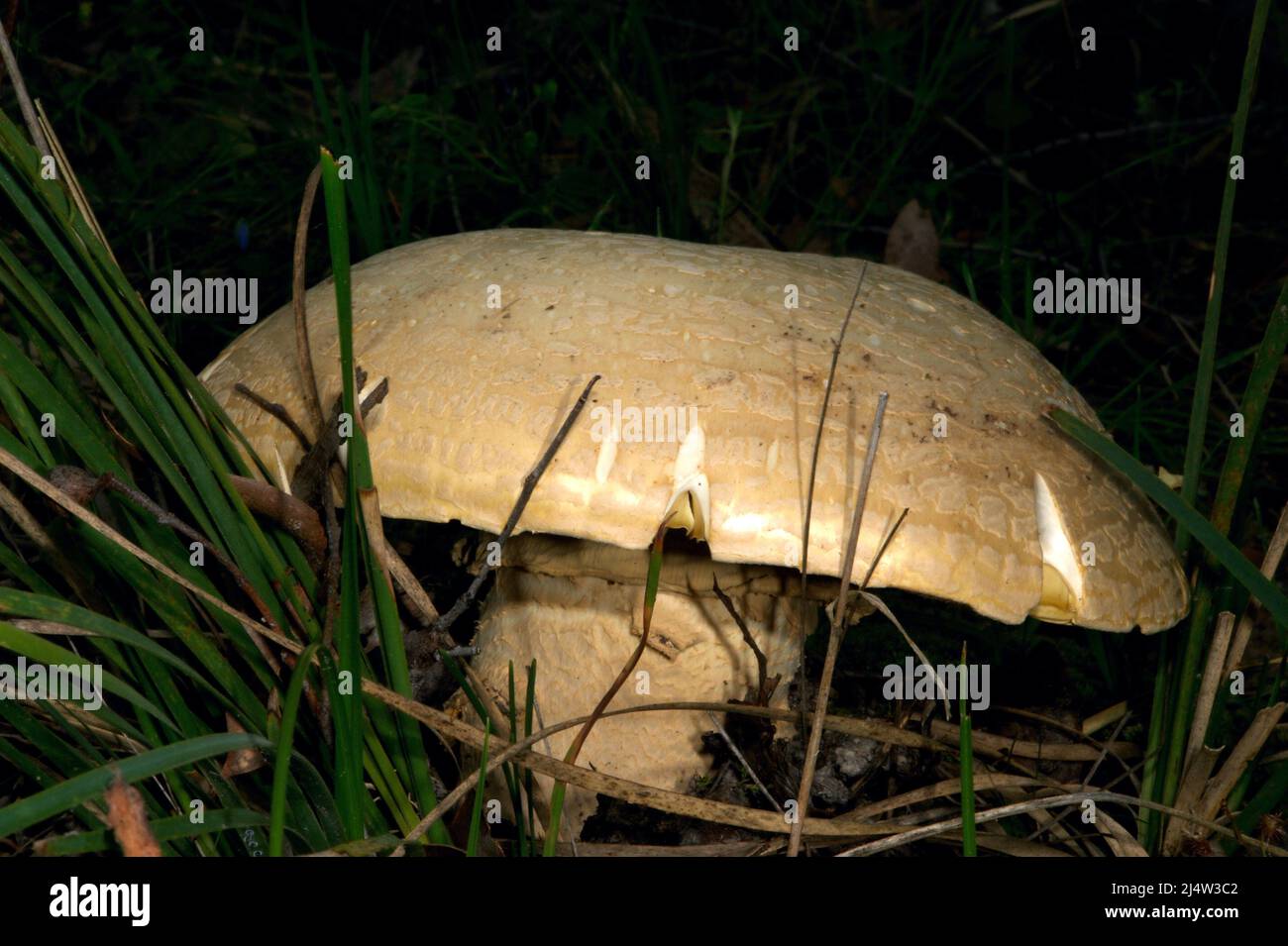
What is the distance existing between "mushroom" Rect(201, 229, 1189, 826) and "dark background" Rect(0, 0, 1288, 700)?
1174 mm

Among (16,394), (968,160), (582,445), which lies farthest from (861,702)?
(968,160)

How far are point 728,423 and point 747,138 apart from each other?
97.6 inches

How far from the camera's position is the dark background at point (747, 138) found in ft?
10.2

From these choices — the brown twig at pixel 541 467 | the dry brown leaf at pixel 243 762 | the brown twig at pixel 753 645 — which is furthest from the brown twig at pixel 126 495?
the brown twig at pixel 753 645

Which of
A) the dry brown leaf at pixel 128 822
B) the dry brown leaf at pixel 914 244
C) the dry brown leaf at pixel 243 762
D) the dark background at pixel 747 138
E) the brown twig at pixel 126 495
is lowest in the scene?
the dry brown leaf at pixel 243 762

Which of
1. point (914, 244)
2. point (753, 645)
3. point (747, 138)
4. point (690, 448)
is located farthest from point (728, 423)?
point (747, 138)

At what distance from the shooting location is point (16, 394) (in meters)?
1.48

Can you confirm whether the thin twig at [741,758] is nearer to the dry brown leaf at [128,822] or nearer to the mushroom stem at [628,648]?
the mushroom stem at [628,648]

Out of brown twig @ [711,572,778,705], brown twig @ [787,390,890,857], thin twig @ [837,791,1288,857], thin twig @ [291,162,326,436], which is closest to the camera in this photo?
brown twig @ [787,390,890,857]

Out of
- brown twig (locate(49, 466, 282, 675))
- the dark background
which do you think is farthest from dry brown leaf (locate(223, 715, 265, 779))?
the dark background

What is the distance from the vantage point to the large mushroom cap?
1.39m

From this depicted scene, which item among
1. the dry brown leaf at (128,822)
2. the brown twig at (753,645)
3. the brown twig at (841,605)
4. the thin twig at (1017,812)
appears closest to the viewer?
the dry brown leaf at (128,822)

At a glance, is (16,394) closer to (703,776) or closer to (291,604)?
(291,604)

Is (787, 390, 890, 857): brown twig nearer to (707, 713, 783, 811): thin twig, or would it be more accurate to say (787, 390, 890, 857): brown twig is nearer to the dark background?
(707, 713, 783, 811): thin twig
